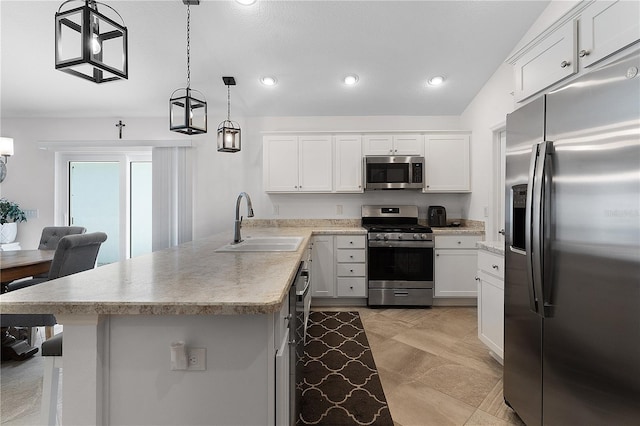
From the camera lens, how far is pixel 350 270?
3.63 meters

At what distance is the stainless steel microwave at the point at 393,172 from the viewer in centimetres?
382

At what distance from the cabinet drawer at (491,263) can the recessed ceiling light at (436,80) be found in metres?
2.20

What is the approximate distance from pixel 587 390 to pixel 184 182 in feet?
14.4

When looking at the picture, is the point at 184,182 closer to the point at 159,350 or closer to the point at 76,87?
the point at 76,87

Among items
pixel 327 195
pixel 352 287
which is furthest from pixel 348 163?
pixel 352 287

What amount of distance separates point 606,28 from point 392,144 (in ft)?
8.05

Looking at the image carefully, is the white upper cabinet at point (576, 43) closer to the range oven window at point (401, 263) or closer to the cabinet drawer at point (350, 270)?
the range oven window at point (401, 263)

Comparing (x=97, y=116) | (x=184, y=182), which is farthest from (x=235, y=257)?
(x=97, y=116)

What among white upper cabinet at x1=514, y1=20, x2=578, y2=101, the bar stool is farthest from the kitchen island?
white upper cabinet at x1=514, y1=20, x2=578, y2=101

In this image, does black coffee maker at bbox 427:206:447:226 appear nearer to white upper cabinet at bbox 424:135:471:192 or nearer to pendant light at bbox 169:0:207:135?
white upper cabinet at bbox 424:135:471:192

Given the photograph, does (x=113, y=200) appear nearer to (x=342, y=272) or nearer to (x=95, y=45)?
(x=342, y=272)

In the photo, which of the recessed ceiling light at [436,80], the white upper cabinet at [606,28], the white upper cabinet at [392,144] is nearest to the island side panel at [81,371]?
the white upper cabinet at [606,28]

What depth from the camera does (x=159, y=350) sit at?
1012mm

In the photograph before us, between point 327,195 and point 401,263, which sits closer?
point 401,263
